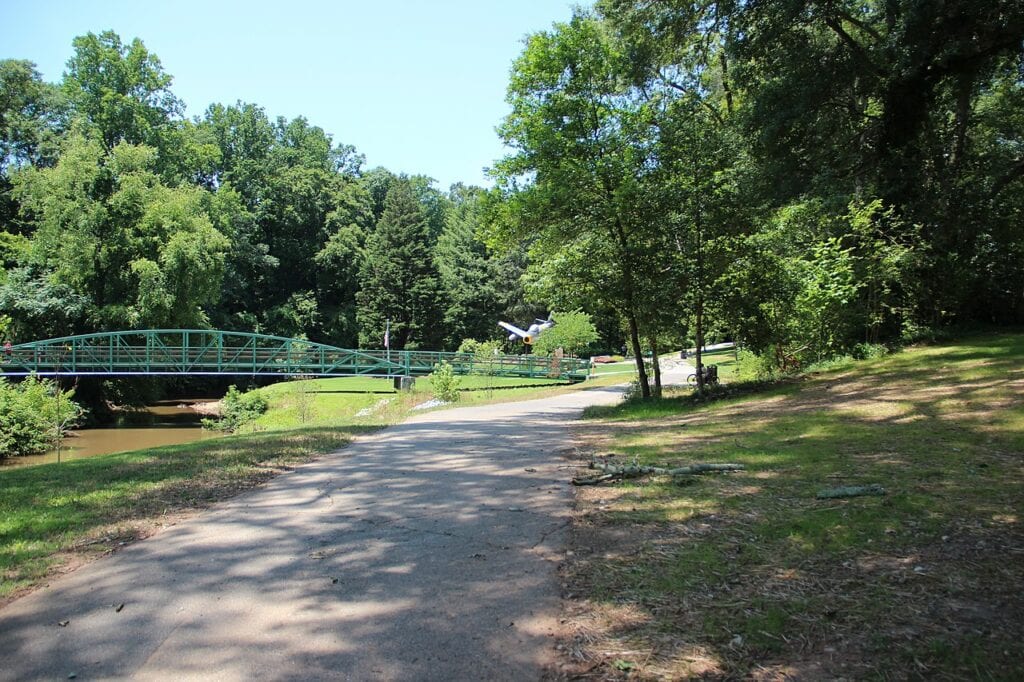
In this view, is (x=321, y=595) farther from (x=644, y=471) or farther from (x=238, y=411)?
(x=238, y=411)

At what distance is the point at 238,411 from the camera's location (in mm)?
25500

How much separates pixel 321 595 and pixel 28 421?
19.1 meters

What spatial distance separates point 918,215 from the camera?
12180mm

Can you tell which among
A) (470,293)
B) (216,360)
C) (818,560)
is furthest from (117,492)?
(470,293)

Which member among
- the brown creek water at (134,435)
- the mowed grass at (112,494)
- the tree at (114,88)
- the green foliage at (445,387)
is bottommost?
the brown creek water at (134,435)

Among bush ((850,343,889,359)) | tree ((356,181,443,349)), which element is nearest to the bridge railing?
tree ((356,181,443,349))

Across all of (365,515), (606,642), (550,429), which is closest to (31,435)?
(550,429)

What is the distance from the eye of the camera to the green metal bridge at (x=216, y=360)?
31.7m

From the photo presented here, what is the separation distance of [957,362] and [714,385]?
549 centimetres

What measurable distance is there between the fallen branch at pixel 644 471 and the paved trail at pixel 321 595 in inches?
13.4

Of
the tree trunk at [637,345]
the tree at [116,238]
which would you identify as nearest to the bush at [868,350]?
the tree trunk at [637,345]

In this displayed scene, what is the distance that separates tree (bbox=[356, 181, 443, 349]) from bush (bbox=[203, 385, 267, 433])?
24532 millimetres

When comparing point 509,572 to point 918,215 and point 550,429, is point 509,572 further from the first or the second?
point 918,215

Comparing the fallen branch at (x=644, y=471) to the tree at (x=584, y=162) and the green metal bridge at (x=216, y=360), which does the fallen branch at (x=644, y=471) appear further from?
the green metal bridge at (x=216, y=360)
